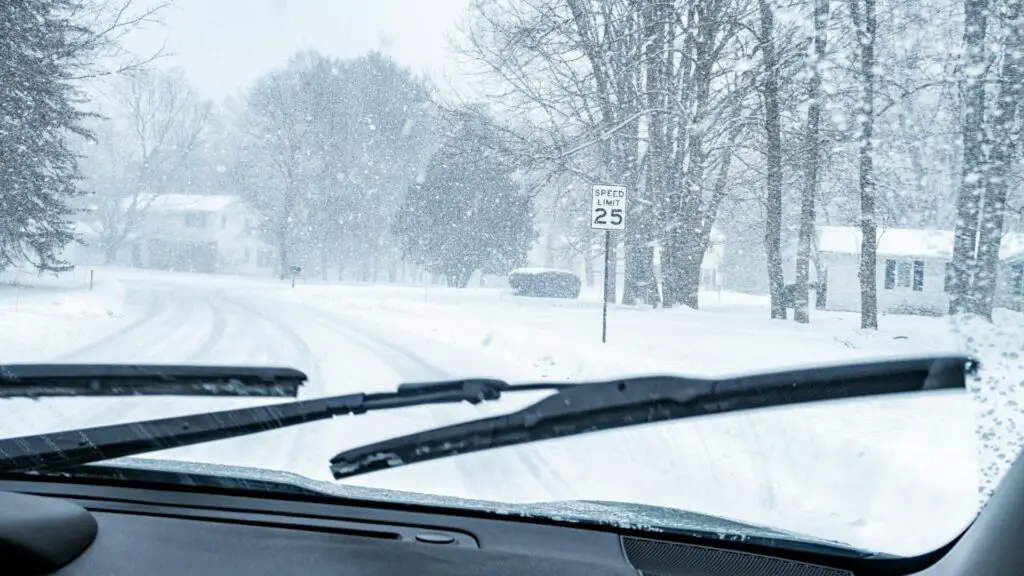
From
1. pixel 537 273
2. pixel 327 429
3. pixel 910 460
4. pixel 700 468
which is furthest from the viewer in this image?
pixel 327 429

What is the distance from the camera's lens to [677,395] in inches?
82.7

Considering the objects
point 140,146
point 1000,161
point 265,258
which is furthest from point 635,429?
point 140,146

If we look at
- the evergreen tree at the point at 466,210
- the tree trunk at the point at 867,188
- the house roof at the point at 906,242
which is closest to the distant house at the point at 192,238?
the evergreen tree at the point at 466,210

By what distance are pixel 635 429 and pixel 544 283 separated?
1.03 metres

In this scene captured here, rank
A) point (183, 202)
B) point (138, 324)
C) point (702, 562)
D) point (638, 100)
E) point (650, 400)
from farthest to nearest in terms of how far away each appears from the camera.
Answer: point (138, 324)
point (183, 202)
point (638, 100)
point (650, 400)
point (702, 562)

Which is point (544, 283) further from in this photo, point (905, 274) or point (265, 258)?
point (265, 258)

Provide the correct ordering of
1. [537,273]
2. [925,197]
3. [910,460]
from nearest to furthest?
[925,197]
[910,460]
[537,273]

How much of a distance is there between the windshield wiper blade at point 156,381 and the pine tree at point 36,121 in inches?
47.0

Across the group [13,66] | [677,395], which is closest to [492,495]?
[677,395]

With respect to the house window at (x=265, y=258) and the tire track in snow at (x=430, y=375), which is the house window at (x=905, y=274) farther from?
the house window at (x=265, y=258)

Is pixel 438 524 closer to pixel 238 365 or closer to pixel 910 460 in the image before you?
pixel 238 365

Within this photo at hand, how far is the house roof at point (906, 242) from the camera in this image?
1999 millimetres

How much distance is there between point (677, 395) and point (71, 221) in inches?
116

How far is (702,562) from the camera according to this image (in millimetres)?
1929
